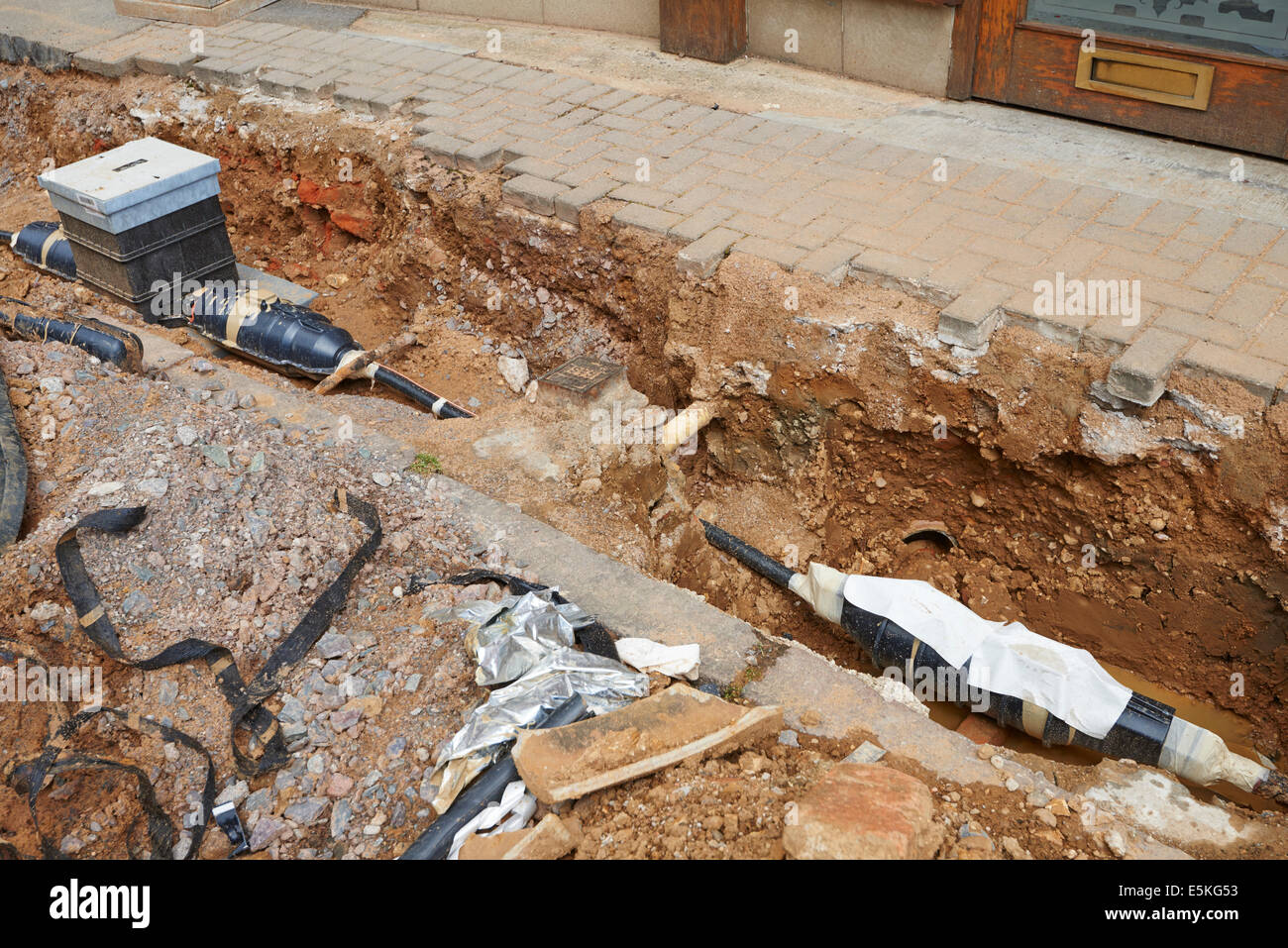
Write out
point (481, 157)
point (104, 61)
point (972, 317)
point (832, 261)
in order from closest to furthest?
point (972, 317) < point (832, 261) < point (481, 157) < point (104, 61)

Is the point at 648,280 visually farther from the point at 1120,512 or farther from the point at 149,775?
the point at 149,775

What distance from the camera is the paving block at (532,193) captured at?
5105 mm

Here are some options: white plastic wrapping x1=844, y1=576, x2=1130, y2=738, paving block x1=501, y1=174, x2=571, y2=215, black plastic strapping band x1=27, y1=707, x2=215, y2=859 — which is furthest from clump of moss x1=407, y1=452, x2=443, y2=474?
white plastic wrapping x1=844, y1=576, x2=1130, y2=738

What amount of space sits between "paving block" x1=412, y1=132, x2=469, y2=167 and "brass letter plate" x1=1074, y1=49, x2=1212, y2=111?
352cm

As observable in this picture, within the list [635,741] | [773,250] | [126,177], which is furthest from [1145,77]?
[126,177]

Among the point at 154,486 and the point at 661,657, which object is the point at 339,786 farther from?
the point at 154,486

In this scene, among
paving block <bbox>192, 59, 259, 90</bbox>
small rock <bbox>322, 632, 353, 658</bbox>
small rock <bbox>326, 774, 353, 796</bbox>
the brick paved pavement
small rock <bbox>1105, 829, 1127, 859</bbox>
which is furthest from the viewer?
paving block <bbox>192, 59, 259, 90</bbox>

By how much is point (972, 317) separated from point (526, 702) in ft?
7.79

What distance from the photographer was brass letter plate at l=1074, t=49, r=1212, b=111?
521 cm

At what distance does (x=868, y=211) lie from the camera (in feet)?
15.8

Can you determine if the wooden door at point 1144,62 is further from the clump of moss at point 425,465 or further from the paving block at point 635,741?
the paving block at point 635,741

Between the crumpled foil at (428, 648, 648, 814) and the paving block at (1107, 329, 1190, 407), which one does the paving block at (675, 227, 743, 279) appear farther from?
the crumpled foil at (428, 648, 648, 814)

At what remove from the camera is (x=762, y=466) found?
4.81 meters

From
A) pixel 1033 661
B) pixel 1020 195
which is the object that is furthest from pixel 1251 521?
pixel 1020 195
